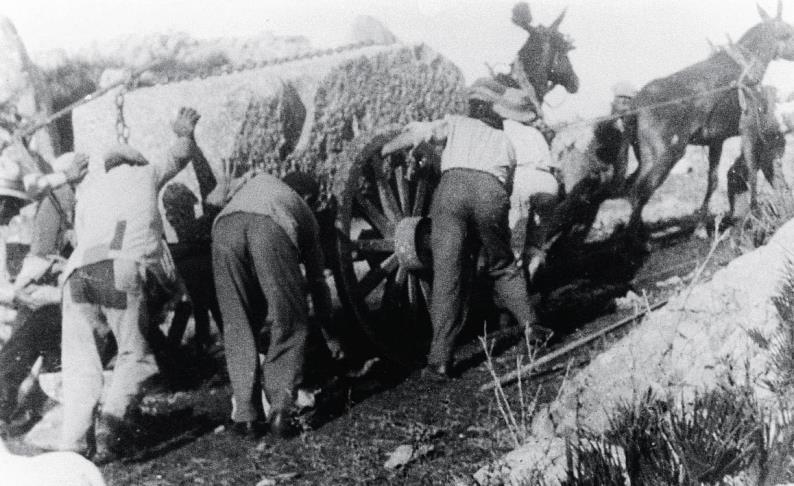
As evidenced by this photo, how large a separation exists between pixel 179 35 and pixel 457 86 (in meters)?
2.11

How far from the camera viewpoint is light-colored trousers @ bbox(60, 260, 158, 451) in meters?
3.98

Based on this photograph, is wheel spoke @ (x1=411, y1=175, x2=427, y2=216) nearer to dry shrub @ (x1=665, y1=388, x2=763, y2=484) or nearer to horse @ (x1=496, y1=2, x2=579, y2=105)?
dry shrub @ (x1=665, y1=388, x2=763, y2=484)

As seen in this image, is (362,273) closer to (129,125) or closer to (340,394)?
(340,394)

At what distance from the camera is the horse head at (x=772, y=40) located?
7.83 meters

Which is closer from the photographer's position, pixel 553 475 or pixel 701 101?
pixel 553 475

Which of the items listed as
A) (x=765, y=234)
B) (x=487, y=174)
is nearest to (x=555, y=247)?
(x=765, y=234)

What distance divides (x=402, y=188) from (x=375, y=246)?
1.49 feet

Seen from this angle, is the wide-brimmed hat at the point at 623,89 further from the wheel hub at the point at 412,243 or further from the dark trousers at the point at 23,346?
the dark trousers at the point at 23,346

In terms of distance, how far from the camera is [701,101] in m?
7.42

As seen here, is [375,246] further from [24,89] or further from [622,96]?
[622,96]

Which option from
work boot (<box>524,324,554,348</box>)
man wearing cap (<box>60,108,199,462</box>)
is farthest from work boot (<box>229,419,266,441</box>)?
work boot (<box>524,324,554,348</box>)

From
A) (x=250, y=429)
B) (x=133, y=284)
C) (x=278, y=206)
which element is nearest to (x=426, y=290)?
(x=278, y=206)

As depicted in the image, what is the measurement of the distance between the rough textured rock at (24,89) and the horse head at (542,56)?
15.0 feet

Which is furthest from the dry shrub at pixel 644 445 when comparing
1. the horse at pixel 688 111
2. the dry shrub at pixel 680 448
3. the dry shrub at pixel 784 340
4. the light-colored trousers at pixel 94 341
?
the horse at pixel 688 111
